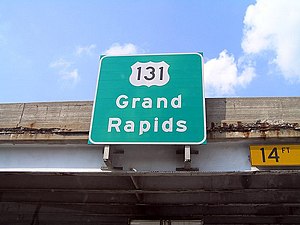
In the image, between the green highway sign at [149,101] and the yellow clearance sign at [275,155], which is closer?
the yellow clearance sign at [275,155]

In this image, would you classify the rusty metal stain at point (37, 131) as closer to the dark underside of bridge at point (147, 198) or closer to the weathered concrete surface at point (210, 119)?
the weathered concrete surface at point (210, 119)

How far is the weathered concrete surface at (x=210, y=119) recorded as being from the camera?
6.79 metres

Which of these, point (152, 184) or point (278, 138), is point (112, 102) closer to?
point (152, 184)

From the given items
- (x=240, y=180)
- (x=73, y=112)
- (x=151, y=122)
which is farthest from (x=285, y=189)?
(x=73, y=112)

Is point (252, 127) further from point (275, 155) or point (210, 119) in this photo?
point (210, 119)

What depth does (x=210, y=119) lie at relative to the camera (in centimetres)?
701

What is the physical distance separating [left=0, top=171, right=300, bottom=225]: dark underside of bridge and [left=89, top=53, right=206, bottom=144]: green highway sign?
1.71 metres

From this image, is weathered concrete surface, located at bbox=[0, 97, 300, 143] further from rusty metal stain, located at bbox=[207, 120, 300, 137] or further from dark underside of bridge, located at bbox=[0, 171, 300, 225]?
dark underside of bridge, located at bbox=[0, 171, 300, 225]

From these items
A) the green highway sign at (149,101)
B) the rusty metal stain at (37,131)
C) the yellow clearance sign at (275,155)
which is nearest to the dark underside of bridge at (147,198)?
the rusty metal stain at (37,131)

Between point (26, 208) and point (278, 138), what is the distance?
314 inches

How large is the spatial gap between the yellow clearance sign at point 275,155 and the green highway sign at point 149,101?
1.16 metres

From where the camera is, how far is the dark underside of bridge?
28.0 ft

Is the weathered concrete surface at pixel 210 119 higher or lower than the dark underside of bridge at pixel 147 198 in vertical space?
higher

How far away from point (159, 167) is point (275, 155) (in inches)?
93.5
